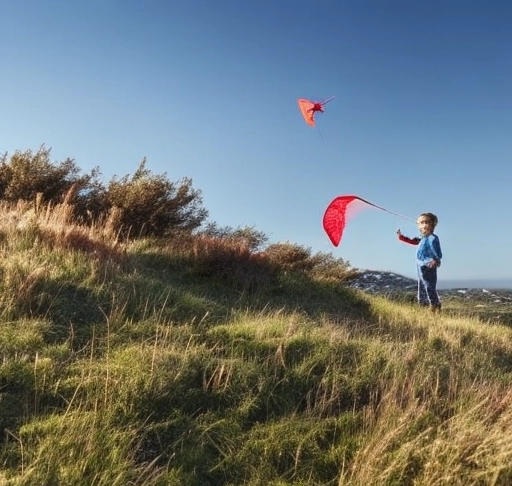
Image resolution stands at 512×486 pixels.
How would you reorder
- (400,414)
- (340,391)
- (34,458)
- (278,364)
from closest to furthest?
(34,458) < (400,414) < (340,391) < (278,364)

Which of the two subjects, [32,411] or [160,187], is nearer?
[32,411]

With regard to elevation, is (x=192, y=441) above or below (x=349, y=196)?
below

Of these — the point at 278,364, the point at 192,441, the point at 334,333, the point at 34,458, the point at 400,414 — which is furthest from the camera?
the point at 334,333

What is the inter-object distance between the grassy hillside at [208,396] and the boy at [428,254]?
3.90 meters

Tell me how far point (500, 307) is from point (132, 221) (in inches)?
386

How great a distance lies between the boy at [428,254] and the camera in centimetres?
1135

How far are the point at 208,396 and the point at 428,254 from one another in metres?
8.17

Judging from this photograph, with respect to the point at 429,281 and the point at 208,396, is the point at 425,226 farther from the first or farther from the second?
the point at 208,396

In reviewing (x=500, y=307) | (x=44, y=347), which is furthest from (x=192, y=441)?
(x=500, y=307)

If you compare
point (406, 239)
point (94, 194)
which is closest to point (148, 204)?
point (94, 194)

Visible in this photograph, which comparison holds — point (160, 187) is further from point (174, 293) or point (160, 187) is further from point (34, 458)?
point (34, 458)

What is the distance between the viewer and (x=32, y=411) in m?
3.98

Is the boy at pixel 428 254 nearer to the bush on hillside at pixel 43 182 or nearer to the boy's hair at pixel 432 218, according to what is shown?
the boy's hair at pixel 432 218

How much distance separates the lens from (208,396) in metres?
4.41
